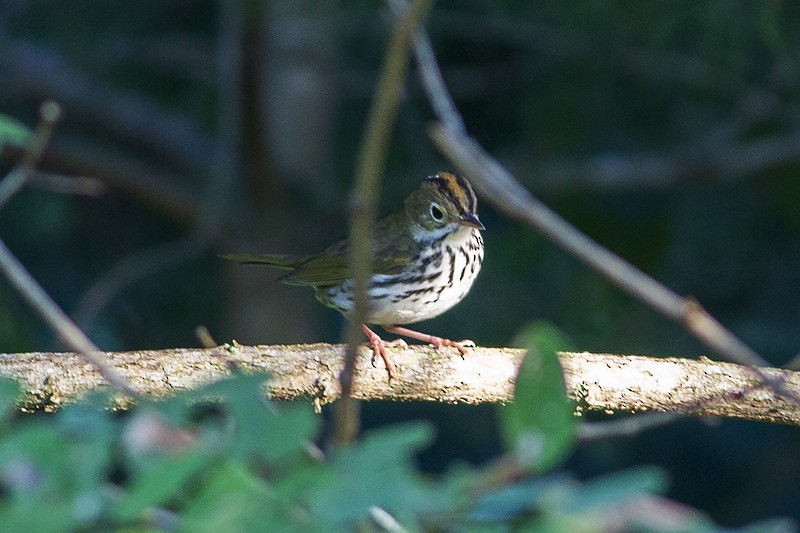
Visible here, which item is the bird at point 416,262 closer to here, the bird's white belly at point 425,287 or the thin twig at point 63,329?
the bird's white belly at point 425,287

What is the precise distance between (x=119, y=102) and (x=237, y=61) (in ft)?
2.57

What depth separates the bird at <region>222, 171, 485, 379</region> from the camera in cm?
359

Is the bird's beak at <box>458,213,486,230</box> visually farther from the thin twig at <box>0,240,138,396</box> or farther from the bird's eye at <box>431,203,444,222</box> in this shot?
the thin twig at <box>0,240,138,396</box>

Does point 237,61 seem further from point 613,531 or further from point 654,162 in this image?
point 613,531

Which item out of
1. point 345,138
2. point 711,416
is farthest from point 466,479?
point 345,138

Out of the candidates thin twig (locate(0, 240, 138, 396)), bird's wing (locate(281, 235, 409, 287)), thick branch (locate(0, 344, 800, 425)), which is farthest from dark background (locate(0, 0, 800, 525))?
thin twig (locate(0, 240, 138, 396))

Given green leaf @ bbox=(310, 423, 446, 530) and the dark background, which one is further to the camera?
the dark background

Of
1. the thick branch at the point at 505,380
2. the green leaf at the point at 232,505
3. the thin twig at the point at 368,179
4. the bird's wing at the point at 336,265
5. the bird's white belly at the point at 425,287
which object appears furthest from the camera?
the bird's wing at the point at 336,265

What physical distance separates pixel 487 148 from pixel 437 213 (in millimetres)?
2265

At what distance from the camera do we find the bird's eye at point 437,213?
3.82m

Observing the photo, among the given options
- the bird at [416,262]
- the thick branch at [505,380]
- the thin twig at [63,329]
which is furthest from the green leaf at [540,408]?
the bird at [416,262]

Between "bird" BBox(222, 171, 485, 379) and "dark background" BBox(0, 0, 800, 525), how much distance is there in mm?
1437

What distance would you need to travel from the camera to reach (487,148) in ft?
19.8

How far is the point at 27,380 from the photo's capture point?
2434mm
